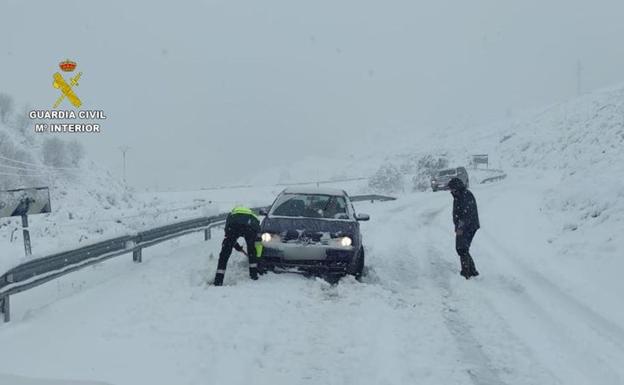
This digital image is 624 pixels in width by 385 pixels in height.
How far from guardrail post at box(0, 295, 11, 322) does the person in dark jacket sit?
664 cm

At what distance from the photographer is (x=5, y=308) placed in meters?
6.36

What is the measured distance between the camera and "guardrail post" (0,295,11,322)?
6.34m

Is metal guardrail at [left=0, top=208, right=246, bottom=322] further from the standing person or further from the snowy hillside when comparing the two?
the standing person

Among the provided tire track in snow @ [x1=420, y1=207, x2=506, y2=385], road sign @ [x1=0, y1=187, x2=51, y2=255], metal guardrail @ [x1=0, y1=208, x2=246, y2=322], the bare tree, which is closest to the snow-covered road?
tire track in snow @ [x1=420, y1=207, x2=506, y2=385]

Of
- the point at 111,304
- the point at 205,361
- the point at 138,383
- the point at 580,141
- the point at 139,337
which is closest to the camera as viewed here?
the point at 138,383

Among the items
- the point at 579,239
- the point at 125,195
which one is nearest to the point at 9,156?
the point at 125,195

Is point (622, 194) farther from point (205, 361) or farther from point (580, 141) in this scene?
point (580, 141)

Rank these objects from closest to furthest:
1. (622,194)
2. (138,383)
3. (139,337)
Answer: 1. (138,383)
2. (139,337)
3. (622,194)

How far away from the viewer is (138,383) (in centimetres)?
468

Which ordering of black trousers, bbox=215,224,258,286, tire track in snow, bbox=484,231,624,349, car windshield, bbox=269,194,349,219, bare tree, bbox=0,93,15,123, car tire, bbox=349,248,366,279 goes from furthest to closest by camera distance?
1. bare tree, bbox=0,93,15,123
2. car windshield, bbox=269,194,349,219
3. car tire, bbox=349,248,366,279
4. black trousers, bbox=215,224,258,286
5. tire track in snow, bbox=484,231,624,349

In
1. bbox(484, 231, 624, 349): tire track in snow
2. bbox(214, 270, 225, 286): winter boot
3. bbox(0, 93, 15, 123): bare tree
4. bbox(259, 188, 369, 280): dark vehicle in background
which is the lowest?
bbox(484, 231, 624, 349): tire track in snow

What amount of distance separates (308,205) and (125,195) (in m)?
38.0

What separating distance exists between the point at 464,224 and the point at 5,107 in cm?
4653

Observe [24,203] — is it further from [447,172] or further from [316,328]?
[447,172]
